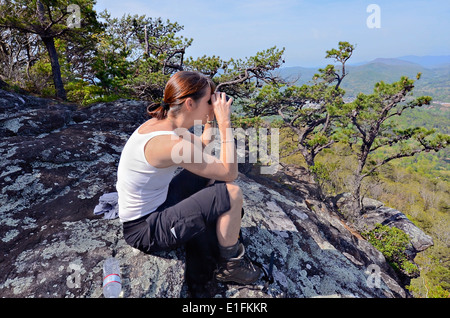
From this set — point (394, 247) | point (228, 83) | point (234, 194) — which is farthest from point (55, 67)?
point (394, 247)

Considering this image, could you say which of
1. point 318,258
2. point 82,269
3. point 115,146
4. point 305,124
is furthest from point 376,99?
point 82,269

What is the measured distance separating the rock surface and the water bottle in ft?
0.22

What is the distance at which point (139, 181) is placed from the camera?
6.04 ft

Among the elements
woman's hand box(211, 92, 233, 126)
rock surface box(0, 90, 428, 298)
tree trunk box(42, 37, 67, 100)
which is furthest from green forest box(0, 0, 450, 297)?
woman's hand box(211, 92, 233, 126)

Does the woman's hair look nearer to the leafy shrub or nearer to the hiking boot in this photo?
the hiking boot

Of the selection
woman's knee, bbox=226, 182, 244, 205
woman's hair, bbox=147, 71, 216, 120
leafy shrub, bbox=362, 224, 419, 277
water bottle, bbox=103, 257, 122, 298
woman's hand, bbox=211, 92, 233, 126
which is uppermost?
woman's hair, bbox=147, 71, 216, 120

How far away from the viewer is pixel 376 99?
10328 millimetres

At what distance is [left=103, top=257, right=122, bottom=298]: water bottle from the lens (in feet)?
5.80

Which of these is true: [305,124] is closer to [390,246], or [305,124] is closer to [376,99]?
[376,99]

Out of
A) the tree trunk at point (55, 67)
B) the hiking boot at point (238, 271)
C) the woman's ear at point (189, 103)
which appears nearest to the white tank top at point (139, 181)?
the woman's ear at point (189, 103)

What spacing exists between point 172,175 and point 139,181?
280 millimetres

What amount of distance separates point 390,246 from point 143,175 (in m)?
9.73

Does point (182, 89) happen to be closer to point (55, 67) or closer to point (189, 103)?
point (189, 103)
